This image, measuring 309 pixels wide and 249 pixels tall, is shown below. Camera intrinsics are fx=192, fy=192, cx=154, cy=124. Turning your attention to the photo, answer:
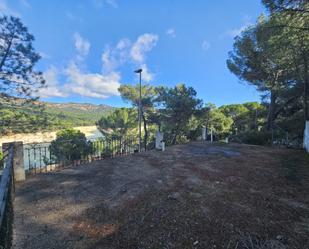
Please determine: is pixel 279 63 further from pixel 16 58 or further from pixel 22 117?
pixel 22 117

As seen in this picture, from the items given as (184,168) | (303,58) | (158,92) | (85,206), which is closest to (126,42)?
(158,92)

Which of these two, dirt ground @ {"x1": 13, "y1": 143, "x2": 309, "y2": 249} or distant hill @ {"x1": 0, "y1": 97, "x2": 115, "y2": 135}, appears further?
distant hill @ {"x1": 0, "y1": 97, "x2": 115, "y2": 135}

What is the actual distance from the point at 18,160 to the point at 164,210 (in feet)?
11.9

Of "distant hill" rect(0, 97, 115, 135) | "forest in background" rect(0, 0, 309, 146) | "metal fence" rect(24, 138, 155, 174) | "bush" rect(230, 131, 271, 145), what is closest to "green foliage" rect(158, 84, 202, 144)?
"forest in background" rect(0, 0, 309, 146)

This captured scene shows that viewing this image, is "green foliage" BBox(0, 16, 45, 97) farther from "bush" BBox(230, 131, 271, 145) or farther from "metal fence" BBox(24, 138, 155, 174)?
"bush" BBox(230, 131, 271, 145)

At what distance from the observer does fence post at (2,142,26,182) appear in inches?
171

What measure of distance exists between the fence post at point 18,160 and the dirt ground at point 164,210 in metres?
0.22

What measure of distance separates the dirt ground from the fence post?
0.73 feet

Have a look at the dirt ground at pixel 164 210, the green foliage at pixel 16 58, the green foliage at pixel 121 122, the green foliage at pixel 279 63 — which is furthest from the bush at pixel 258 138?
the green foliage at pixel 16 58

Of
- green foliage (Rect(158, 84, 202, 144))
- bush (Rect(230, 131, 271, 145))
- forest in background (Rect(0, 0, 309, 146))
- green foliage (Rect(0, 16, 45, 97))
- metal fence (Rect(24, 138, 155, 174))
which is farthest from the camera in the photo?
green foliage (Rect(158, 84, 202, 144))

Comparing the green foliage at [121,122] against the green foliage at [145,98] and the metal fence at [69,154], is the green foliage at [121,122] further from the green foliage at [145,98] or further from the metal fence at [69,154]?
the metal fence at [69,154]

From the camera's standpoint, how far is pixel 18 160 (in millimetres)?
4422

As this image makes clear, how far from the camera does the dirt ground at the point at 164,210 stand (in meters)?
2.28

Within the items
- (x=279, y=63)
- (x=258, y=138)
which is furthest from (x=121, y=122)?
(x=279, y=63)
